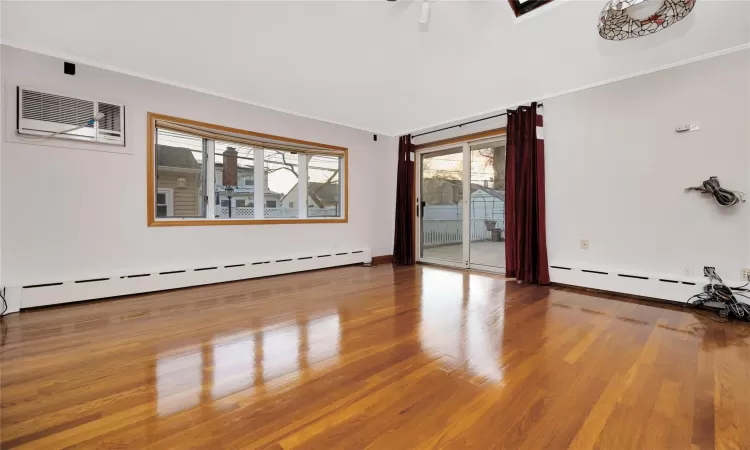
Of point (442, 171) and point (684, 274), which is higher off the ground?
point (442, 171)

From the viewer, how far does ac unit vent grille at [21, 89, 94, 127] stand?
9.46 ft

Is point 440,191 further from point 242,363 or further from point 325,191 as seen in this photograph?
point 242,363

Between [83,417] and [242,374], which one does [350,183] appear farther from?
[83,417]

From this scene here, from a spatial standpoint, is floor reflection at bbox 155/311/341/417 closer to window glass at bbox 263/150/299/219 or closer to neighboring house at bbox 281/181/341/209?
window glass at bbox 263/150/299/219

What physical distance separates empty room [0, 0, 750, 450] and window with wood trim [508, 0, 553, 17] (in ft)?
0.10

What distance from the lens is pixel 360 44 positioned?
9.05ft

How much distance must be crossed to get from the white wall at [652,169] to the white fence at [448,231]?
122cm

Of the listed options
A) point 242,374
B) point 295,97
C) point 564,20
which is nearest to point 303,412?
point 242,374

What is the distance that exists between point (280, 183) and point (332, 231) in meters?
1.14

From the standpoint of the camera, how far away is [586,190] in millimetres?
3771

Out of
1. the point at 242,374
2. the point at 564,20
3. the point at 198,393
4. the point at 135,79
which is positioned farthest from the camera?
the point at 135,79

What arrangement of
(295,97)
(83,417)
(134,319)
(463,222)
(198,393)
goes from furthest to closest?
(463,222), (295,97), (134,319), (198,393), (83,417)

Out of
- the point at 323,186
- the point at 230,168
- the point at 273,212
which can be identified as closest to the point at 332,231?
the point at 323,186

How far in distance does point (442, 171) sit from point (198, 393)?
4911 mm
